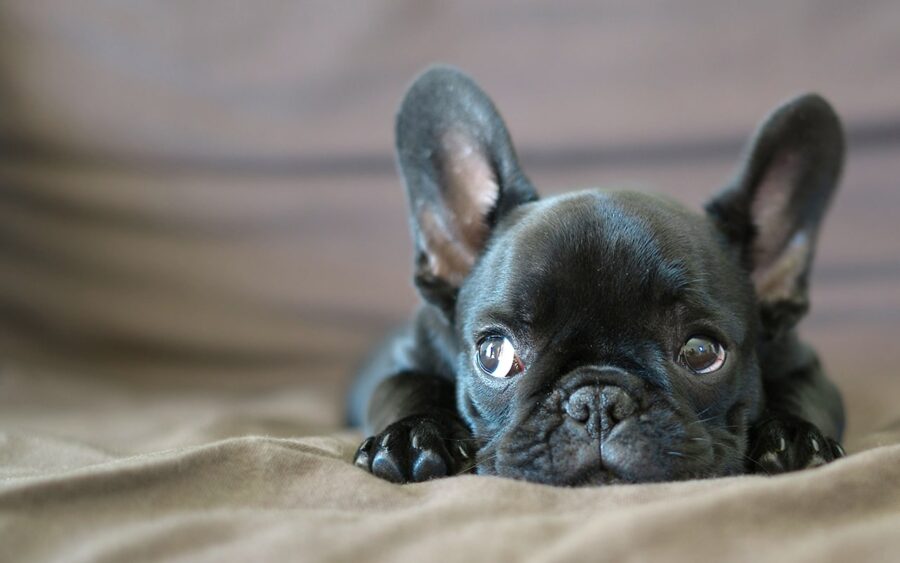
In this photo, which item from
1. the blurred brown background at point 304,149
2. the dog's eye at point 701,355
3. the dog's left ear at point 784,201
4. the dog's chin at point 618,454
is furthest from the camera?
the blurred brown background at point 304,149

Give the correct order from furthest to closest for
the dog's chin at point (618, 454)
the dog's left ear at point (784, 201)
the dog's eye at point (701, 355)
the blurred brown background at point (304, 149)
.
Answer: the blurred brown background at point (304, 149)
the dog's left ear at point (784, 201)
the dog's eye at point (701, 355)
the dog's chin at point (618, 454)

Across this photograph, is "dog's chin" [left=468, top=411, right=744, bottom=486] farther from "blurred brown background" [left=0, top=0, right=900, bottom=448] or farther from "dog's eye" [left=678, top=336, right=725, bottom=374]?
"blurred brown background" [left=0, top=0, right=900, bottom=448]

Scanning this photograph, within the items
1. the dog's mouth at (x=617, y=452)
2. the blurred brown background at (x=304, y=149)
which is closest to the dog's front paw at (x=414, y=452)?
the dog's mouth at (x=617, y=452)

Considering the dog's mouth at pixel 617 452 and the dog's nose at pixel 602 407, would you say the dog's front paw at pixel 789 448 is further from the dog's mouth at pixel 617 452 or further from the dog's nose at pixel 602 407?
the dog's nose at pixel 602 407

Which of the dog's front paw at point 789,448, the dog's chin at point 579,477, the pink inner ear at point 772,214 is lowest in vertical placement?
the dog's front paw at point 789,448

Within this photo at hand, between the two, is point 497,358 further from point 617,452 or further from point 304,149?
point 304,149

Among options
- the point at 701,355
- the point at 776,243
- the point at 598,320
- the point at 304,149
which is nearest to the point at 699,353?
the point at 701,355

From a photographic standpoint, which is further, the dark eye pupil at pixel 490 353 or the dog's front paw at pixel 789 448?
the dark eye pupil at pixel 490 353

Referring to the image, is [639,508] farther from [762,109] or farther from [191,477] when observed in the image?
[762,109]
